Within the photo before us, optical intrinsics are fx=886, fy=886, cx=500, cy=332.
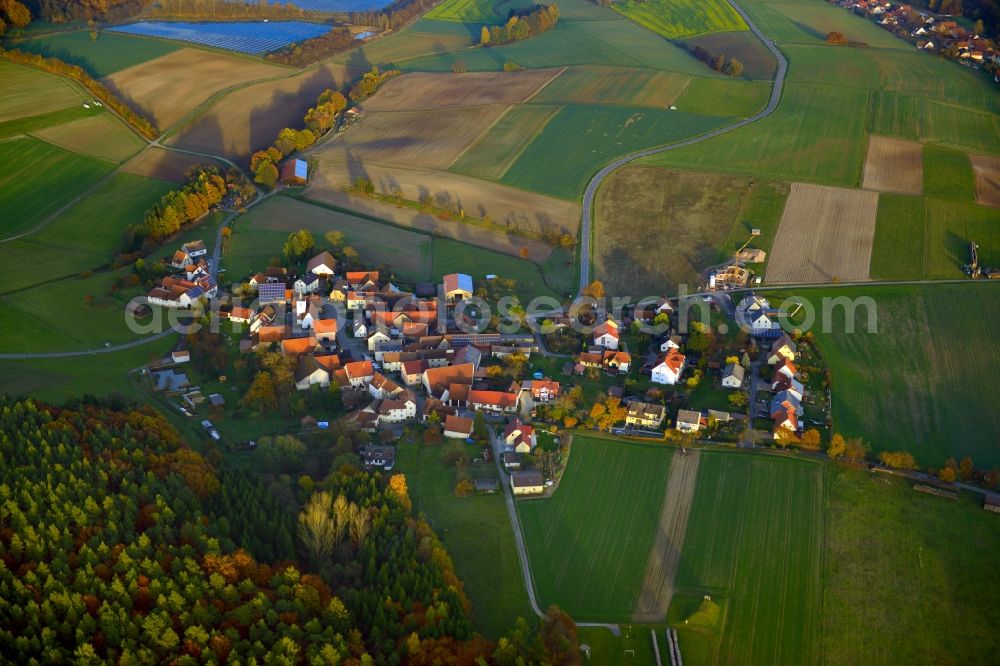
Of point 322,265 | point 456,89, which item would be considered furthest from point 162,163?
point 456,89

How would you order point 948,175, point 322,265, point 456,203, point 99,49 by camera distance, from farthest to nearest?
point 99,49
point 948,175
point 456,203
point 322,265

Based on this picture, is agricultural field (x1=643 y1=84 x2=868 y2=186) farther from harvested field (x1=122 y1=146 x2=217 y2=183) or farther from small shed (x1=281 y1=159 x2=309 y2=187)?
harvested field (x1=122 y1=146 x2=217 y2=183)

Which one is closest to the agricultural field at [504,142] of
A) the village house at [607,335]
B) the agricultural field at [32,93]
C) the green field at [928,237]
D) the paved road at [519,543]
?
the village house at [607,335]

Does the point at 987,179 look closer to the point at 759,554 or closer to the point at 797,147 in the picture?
the point at 797,147

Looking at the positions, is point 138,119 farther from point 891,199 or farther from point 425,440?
point 891,199

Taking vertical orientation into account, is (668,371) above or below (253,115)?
below
